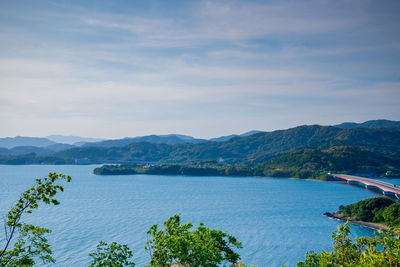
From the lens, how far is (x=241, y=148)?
511 ft

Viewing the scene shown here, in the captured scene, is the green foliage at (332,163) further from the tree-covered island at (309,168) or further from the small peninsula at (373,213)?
the small peninsula at (373,213)

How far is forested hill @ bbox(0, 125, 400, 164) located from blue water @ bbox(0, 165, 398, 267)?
6389 centimetres

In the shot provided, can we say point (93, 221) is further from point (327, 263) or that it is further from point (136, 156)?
point (136, 156)

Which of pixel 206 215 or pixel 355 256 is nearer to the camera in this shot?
pixel 355 256

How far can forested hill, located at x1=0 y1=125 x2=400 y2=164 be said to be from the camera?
426 ft

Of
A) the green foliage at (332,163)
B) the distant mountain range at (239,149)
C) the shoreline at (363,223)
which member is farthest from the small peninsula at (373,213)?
the distant mountain range at (239,149)

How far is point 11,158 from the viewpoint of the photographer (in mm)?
139625

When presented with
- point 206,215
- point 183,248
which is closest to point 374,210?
point 206,215

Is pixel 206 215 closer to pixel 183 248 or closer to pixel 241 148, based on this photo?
pixel 183 248

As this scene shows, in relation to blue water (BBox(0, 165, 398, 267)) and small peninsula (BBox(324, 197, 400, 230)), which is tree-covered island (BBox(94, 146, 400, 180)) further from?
small peninsula (BBox(324, 197, 400, 230))

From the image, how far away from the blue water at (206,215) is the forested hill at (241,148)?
6389cm

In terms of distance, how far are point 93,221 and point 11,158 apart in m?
122

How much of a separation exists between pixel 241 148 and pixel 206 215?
115489 millimetres

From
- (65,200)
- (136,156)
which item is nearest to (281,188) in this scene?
Answer: (65,200)
